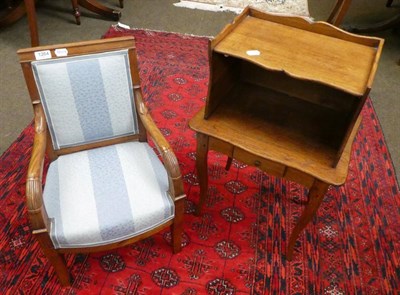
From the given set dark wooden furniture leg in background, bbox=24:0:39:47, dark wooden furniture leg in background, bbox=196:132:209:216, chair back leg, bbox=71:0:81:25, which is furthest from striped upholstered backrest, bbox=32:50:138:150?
chair back leg, bbox=71:0:81:25

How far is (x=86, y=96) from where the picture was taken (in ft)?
4.76

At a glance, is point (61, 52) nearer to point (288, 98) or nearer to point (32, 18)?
point (288, 98)

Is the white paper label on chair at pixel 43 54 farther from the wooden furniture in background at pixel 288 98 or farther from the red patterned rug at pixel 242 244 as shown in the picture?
the red patterned rug at pixel 242 244

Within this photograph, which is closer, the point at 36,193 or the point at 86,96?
the point at 36,193

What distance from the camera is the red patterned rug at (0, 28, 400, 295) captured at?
5.26ft

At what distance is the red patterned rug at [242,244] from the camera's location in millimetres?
1603

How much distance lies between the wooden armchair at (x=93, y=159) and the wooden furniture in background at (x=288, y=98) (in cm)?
28

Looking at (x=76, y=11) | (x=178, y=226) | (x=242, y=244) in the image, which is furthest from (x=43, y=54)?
(x=76, y=11)

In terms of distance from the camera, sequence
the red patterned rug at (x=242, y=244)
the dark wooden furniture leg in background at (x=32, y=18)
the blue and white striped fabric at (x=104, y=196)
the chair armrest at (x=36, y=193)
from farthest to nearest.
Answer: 1. the dark wooden furniture leg in background at (x=32, y=18)
2. the red patterned rug at (x=242, y=244)
3. the blue and white striped fabric at (x=104, y=196)
4. the chair armrest at (x=36, y=193)

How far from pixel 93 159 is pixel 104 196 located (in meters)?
0.22

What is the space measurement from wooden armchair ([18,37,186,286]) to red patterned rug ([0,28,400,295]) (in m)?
0.18

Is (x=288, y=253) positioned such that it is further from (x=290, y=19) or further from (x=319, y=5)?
(x=319, y=5)

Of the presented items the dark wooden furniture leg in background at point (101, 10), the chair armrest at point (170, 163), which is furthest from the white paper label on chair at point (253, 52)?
the dark wooden furniture leg in background at point (101, 10)

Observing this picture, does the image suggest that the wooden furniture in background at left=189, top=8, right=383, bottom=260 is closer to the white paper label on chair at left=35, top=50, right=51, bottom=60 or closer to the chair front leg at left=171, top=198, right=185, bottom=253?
the chair front leg at left=171, top=198, right=185, bottom=253
